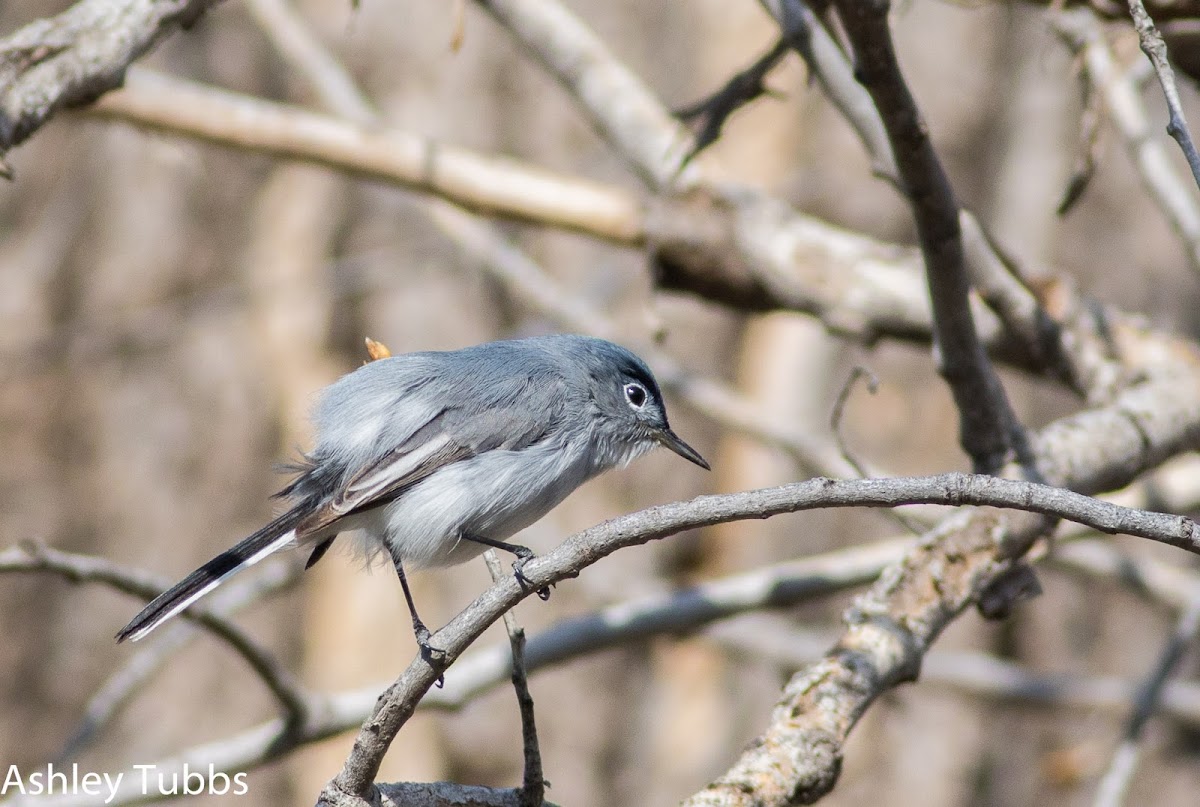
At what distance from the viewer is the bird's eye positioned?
Answer: 2.52 metres

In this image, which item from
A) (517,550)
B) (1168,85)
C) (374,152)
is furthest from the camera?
(374,152)

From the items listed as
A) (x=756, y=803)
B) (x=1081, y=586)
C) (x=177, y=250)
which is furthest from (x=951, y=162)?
(x=756, y=803)

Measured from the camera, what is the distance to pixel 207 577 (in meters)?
1.97

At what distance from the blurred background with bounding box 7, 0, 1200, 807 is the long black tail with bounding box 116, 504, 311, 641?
294 centimetres

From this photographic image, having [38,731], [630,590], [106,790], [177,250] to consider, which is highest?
[177,250]

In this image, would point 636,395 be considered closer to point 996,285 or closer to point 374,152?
point 996,285

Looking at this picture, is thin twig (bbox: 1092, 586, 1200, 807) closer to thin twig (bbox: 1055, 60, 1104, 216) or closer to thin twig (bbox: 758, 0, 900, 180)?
thin twig (bbox: 1055, 60, 1104, 216)

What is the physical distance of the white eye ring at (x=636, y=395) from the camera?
2.52 meters

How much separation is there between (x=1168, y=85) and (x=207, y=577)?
1606mm

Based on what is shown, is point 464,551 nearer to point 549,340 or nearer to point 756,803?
point 549,340

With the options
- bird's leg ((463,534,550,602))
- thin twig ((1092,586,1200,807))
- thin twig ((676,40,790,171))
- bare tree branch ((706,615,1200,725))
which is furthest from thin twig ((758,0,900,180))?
bare tree branch ((706,615,1200,725))

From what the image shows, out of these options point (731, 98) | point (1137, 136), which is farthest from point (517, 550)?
point (1137, 136)

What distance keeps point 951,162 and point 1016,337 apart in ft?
8.35

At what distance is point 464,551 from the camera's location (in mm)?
2209
